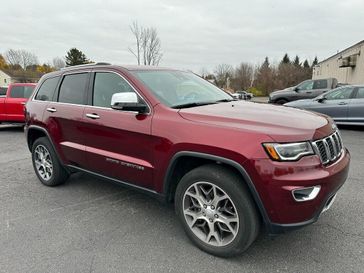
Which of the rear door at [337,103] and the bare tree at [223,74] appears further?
the bare tree at [223,74]

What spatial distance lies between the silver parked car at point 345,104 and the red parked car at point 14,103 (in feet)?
32.2

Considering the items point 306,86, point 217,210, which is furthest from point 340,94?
point 217,210

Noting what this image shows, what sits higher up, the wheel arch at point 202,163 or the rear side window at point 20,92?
the rear side window at point 20,92

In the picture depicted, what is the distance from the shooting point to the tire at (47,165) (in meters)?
4.25

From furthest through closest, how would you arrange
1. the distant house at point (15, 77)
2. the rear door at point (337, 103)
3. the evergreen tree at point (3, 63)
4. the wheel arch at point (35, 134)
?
the evergreen tree at point (3, 63) < the distant house at point (15, 77) < the rear door at point (337, 103) < the wheel arch at point (35, 134)

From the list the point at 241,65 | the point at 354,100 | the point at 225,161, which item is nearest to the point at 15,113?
the point at 225,161

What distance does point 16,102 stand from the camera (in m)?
9.73

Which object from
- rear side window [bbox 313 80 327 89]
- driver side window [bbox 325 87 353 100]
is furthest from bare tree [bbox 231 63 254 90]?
driver side window [bbox 325 87 353 100]

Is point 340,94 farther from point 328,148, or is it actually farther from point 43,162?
point 43,162

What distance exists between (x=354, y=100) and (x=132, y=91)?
26.9 feet

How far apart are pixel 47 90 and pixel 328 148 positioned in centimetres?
394

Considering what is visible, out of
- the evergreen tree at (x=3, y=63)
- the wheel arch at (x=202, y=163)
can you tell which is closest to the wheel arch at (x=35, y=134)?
the wheel arch at (x=202, y=163)

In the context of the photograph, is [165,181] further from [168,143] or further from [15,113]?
[15,113]

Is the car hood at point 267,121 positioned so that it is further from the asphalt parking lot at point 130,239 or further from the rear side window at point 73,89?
the rear side window at point 73,89
